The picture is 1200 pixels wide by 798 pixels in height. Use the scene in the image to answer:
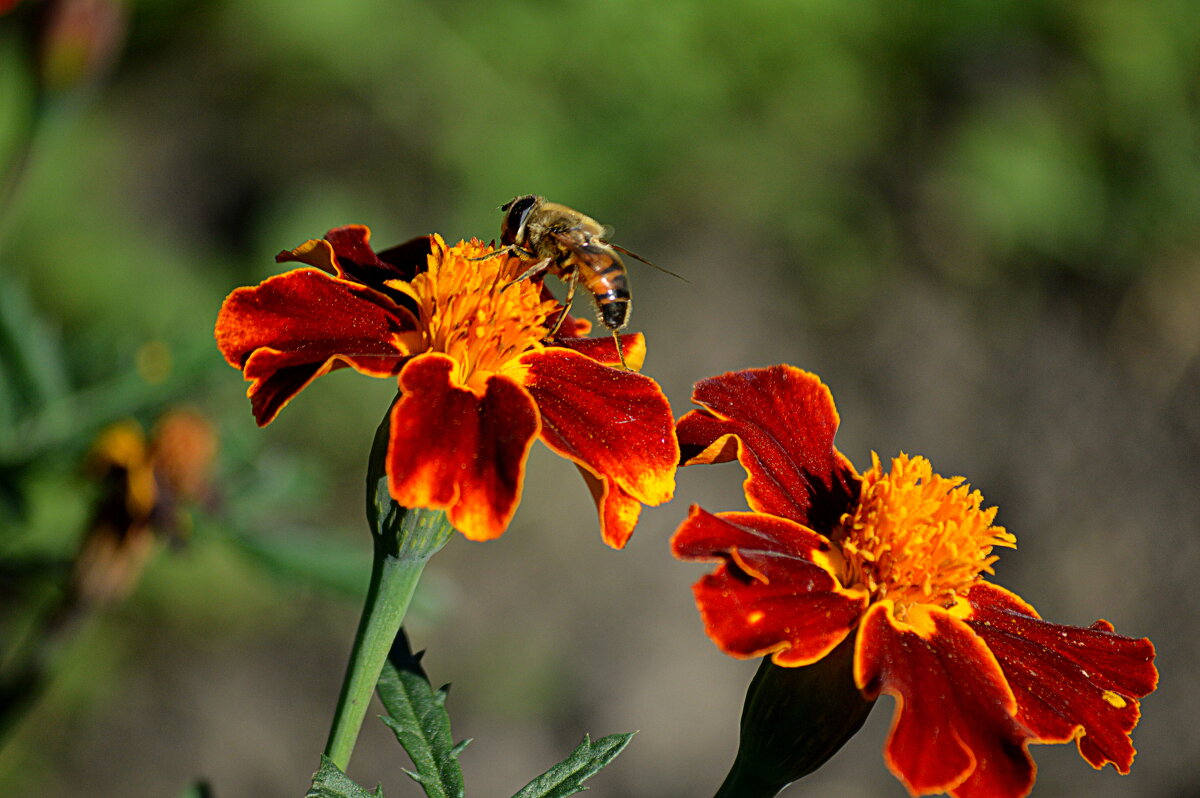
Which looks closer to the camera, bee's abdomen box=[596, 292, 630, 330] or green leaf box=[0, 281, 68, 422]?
bee's abdomen box=[596, 292, 630, 330]

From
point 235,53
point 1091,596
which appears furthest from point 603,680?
point 235,53

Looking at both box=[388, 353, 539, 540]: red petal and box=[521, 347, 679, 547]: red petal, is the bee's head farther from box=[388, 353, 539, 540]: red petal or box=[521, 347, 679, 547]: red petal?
box=[388, 353, 539, 540]: red petal

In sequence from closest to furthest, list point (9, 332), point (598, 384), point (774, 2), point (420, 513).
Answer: point (420, 513) → point (598, 384) → point (9, 332) → point (774, 2)

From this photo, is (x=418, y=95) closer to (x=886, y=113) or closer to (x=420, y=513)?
(x=886, y=113)

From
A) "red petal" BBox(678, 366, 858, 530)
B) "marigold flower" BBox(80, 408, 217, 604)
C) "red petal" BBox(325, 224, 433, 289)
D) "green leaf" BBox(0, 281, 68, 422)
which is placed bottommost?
"marigold flower" BBox(80, 408, 217, 604)

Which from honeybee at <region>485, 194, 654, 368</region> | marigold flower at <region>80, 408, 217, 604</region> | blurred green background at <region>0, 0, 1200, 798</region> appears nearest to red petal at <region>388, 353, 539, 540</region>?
honeybee at <region>485, 194, 654, 368</region>

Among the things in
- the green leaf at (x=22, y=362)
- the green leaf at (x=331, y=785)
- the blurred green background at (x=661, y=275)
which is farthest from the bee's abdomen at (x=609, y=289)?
the blurred green background at (x=661, y=275)

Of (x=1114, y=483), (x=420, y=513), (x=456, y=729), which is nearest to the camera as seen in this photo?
(x=420, y=513)
